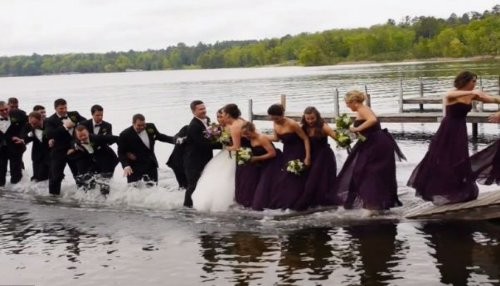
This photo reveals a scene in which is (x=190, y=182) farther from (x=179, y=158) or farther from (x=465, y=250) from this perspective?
(x=465, y=250)

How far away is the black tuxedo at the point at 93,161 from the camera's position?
49.9ft

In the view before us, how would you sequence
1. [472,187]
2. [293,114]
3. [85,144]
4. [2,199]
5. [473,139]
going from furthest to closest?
[293,114] → [473,139] → [2,199] → [85,144] → [472,187]

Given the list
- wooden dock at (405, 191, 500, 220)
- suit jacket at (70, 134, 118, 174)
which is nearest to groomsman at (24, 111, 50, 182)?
suit jacket at (70, 134, 118, 174)

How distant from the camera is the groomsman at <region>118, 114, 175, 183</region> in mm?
14164

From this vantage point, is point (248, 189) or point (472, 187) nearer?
point (472, 187)

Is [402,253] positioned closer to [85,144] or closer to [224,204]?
[224,204]

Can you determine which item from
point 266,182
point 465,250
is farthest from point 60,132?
point 465,250

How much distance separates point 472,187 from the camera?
1102 centimetres

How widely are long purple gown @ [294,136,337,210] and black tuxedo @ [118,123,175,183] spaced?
371 cm

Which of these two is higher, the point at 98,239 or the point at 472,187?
the point at 472,187

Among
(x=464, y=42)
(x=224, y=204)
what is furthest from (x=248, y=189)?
(x=464, y=42)

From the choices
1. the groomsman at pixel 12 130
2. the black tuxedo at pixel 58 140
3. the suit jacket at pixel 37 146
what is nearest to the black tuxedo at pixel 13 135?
the groomsman at pixel 12 130

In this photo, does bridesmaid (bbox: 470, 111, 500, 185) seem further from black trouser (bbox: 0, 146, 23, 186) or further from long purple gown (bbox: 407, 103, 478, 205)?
black trouser (bbox: 0, 146, 23, 186)

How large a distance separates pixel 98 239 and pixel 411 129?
22492mm
